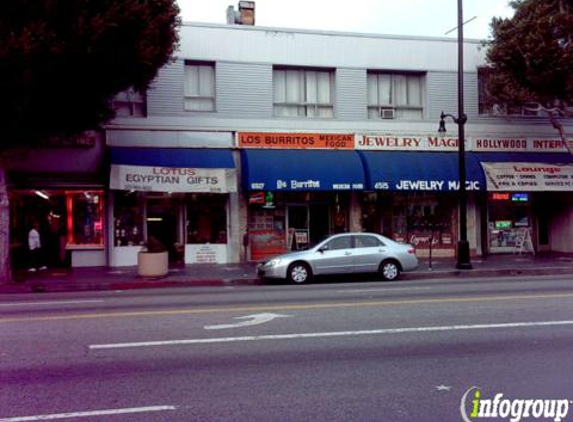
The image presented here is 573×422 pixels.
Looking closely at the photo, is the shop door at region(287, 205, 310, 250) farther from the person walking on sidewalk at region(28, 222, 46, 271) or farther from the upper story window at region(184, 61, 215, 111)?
the person walking on sidewalk at region(28, 222, 46, 271)

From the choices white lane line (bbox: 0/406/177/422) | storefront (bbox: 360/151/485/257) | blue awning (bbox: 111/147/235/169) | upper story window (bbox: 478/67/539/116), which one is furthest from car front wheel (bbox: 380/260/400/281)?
white lane line (bbox: 0/406/177/422)

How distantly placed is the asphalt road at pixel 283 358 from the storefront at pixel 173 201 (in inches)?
342

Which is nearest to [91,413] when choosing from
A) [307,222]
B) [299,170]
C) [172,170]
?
[172,170]

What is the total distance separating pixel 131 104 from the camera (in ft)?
69.3

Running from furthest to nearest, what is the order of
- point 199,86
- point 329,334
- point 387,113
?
1. point 387,113
2. point 199,86
3. point 329,334

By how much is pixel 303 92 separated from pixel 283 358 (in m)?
16.7

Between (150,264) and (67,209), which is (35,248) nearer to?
(67,209)

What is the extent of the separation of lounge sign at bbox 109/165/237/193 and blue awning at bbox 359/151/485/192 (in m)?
4.82

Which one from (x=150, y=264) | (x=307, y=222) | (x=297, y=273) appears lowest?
(x=297, y=273)

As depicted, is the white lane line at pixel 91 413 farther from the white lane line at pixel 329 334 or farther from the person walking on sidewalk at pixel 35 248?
the person walking on sidewalk at pixel 35 248

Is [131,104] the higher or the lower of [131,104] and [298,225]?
the higher

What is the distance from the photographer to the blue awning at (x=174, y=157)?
65.9 feet

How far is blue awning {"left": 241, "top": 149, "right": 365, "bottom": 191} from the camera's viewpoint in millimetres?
20609

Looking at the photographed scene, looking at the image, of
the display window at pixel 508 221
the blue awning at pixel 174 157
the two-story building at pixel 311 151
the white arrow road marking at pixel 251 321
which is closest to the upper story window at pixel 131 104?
the two-story building at pixel 311 151
